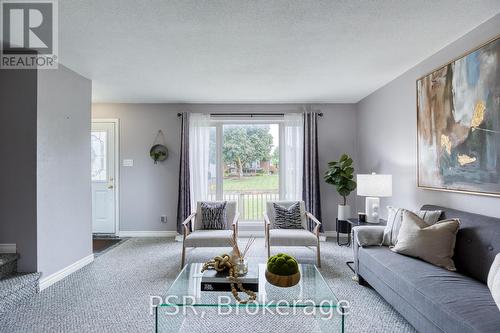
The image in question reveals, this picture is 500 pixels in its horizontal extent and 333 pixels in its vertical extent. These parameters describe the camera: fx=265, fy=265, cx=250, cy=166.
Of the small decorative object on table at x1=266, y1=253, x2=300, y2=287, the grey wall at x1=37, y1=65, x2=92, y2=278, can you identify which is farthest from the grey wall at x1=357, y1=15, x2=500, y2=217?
the grey wall at x1=37, y1=65, x2=92, y2=278

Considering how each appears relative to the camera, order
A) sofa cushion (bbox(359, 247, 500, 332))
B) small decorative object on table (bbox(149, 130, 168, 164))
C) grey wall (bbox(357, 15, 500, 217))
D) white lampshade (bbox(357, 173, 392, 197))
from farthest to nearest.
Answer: small decorative object on table (bbox(149, 130, 168, 164)) < white lampshade (bbox(357, 173, 392, 197)) < grey wall (bbox(357, 15, 500, 217)) < sofa cushion (bbox(359, 247, 500, 332))

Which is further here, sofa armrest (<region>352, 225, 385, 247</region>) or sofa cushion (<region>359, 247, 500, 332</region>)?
sofa armrest (<region>352, 225, 385, 247</region>)

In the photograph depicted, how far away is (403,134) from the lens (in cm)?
339

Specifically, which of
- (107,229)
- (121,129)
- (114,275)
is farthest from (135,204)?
(114,275)

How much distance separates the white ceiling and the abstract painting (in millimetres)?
325

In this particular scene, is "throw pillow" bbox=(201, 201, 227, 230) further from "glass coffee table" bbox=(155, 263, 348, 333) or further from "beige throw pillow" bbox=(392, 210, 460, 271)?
"beige throw pillow" bbox=(392, 210, 460, 271)

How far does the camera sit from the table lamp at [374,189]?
3.29 m

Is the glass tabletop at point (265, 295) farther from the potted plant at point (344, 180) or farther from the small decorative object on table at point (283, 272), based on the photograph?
the potted plant at point (344, 180)

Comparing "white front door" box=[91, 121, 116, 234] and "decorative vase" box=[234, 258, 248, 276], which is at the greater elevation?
"white front door" box=[91, 121, 116, 234]

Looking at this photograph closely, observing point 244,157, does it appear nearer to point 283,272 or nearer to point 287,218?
point 287,218

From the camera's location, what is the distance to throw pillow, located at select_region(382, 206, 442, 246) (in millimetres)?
2475

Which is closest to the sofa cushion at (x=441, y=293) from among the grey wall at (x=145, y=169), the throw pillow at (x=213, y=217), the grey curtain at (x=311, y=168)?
the throw pillow at (x=213, y=217)

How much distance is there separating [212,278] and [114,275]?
1.70 metres

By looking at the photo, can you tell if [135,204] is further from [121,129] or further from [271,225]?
[271,225]
